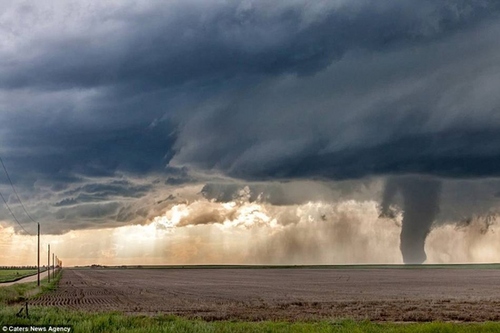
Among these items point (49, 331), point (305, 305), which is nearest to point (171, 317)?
point (49, 331)

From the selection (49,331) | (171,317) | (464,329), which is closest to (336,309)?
(171,317)

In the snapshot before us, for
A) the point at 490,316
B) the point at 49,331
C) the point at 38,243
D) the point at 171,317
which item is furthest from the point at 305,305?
the point at 38,243

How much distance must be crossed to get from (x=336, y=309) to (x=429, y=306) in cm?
1068

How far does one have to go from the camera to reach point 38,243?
125 meters

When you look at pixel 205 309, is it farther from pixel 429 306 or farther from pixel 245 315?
pixel 429 306

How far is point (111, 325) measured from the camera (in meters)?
34.2

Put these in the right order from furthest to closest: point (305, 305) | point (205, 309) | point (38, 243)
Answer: point (38, 243), point (305, 305), point (205, 309)

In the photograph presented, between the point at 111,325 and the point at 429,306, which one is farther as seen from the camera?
the point at 429,306

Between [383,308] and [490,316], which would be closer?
[490,316]

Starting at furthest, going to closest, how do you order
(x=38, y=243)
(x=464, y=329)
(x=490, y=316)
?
1. (x=38, y=243)
2. (x=490, y=316)
3. (x=464, y=329)

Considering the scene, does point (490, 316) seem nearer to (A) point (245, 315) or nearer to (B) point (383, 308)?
(B) point (383, 308)

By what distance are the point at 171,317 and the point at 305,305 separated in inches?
995

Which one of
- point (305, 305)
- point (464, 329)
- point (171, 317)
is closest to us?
point (464, 329)

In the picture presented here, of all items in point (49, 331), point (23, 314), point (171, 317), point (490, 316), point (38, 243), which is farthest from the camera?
point (38, 243)
